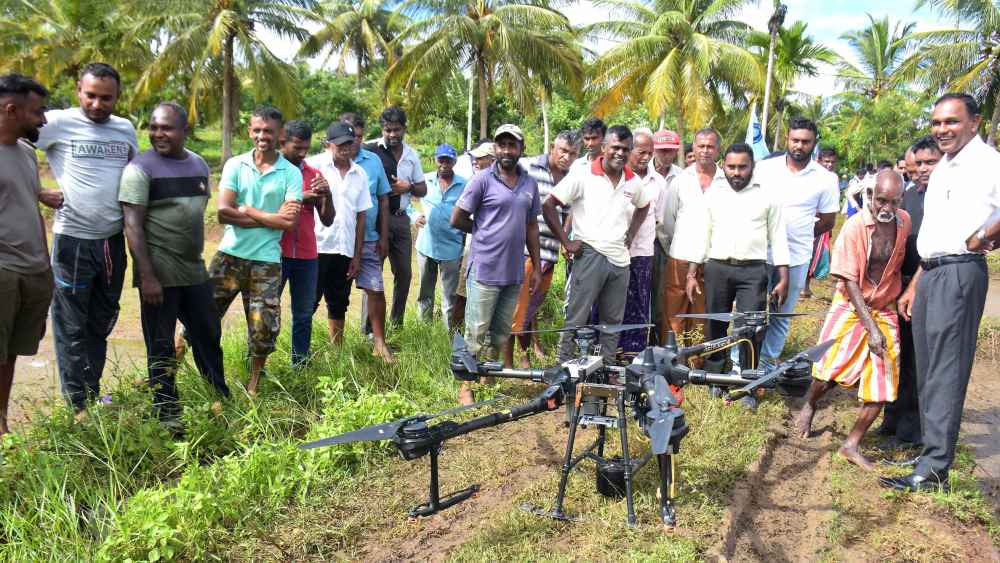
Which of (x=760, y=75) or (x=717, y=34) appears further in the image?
(x=717, y=34)

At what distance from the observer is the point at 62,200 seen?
3.88 meters

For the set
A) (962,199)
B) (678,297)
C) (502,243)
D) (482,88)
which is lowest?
(678,297)

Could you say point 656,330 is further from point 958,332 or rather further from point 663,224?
point 958,332

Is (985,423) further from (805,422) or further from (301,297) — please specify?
(301,297)

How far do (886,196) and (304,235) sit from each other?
3.91m

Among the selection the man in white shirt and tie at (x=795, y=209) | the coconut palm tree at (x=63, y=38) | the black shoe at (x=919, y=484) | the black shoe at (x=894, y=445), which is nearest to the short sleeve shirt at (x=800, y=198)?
the man in white shirt and tie at (x=795, y=209)

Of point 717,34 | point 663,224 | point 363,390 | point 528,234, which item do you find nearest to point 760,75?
point 717,34

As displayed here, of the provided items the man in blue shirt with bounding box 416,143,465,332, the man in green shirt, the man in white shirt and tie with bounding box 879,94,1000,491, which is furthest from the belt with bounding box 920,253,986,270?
the man in green shirt

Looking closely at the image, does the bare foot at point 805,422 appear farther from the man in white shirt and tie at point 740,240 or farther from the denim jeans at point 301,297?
the denim jeans at point 301,297

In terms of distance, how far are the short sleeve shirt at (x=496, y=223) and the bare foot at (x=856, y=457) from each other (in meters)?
2.47

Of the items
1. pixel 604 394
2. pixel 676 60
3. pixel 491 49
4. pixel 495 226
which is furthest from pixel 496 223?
pixel 676 60

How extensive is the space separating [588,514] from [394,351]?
2804 millimetres

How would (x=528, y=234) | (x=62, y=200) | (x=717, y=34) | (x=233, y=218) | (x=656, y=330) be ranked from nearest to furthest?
(x=62, y=200), (x=233, y=218), (x=528, y=234), (x=656, y=330), (x=717, y=34)

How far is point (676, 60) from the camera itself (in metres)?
20.9
